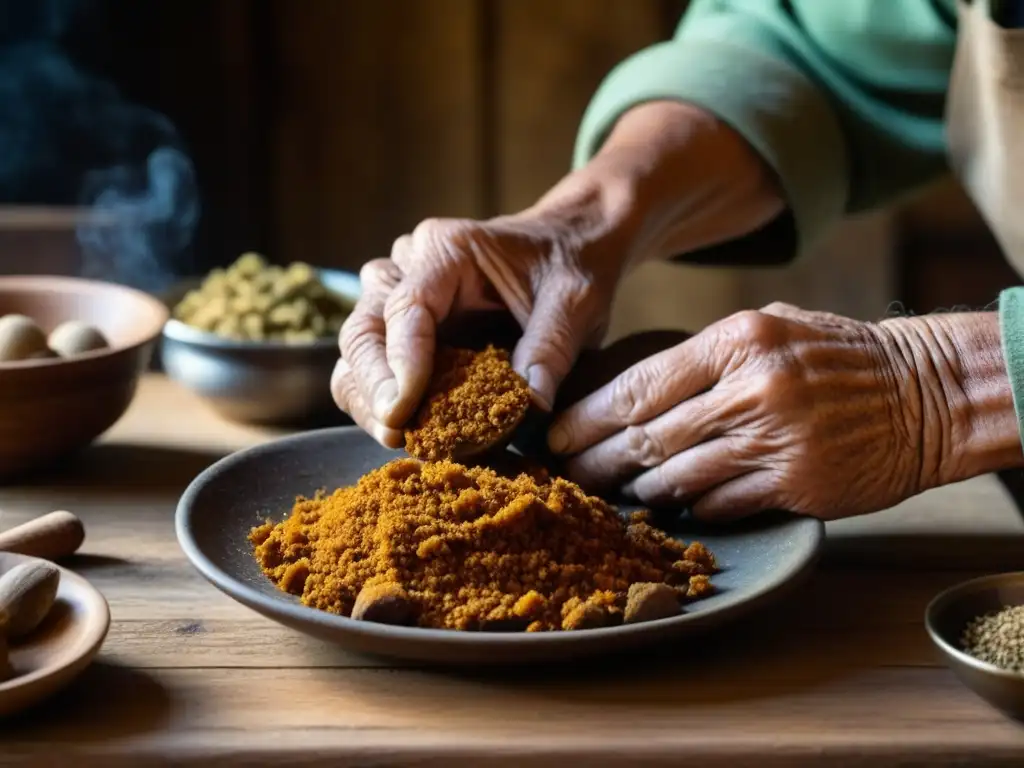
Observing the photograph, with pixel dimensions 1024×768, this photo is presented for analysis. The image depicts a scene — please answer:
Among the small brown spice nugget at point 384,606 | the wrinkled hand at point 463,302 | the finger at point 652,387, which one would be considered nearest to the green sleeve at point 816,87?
the wrinkled hand at point 463,302

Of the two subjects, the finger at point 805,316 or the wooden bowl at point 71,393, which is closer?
the finger at point 805,316

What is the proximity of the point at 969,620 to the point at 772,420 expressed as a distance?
0.24 meters

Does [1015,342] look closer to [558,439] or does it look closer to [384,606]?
[558,439]

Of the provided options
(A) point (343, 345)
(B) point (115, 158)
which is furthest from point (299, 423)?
(B) point (115, 158)

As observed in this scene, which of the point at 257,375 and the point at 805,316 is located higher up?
the point at 805,316

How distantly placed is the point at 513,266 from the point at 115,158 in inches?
65.3

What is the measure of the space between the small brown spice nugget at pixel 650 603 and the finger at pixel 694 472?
8.7 inches

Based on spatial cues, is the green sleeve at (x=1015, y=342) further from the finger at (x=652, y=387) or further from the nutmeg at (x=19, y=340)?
the nutmeg at (x=19, y=340)

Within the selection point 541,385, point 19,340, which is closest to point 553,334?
point 541,385

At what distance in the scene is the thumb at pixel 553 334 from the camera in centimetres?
125

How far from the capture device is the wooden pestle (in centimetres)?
115

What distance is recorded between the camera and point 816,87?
1.73m

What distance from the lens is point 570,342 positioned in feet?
4.31

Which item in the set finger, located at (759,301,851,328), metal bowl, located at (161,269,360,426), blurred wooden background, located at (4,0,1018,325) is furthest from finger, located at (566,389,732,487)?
blurred wooden background, located at (4,0,1018,325)
